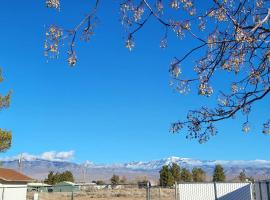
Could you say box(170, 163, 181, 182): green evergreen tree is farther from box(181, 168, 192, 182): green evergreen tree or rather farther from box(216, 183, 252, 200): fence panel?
box(216, 183, 252, 200): fence panel

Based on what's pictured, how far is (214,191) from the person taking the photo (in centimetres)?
3538

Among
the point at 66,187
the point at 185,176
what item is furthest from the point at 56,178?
the point at 66,187

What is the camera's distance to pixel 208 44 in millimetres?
9383

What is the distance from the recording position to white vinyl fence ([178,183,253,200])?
3503 cm

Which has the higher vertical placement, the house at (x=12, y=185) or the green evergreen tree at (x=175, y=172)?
the green evergreen tree at (x=175, y=172)

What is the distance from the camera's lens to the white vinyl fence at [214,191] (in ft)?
115

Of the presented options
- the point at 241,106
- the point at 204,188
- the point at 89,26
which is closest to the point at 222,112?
the point at 241,106

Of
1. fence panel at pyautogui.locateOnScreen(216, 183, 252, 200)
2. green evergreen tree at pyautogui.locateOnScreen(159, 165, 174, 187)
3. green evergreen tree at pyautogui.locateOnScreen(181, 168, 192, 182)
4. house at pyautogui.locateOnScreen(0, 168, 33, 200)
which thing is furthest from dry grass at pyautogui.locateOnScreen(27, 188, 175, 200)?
green evergreen tree at pyautogui.locateOnScreen(181, 168, 192, 182)

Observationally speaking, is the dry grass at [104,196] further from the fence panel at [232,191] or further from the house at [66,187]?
the fence panel at [232,191]

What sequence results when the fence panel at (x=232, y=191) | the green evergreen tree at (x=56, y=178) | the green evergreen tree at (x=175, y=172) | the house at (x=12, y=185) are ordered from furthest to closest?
1. the green evergreen tree at (x=56, y=178)
2. the green evergreen tree at (x=175, y=172)
3. the house at (x=12, y=185)
4. the fence panel at (x=232, y=191)

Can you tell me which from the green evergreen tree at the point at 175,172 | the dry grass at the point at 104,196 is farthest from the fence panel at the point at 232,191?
the green evergreen tree at the point at 175,172

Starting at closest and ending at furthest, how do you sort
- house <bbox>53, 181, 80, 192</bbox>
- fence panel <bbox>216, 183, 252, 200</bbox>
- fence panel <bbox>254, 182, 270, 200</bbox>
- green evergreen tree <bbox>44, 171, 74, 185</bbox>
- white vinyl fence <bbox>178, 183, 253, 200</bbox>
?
fence panel <bbox>254, 182, 270, 200</bbox>, white vinyl fence <bbox>178, 183, 253, 200</bbox>, fence panel <bbox>216, 183, 252, 200</bbox>, house <bbox>53, 181, 80, 192</bbox>, green evergreen tree <bbox>44, 171, 74, 185</bbox>

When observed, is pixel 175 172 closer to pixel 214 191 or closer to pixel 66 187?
pixel 66 187

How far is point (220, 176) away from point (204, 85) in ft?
271
